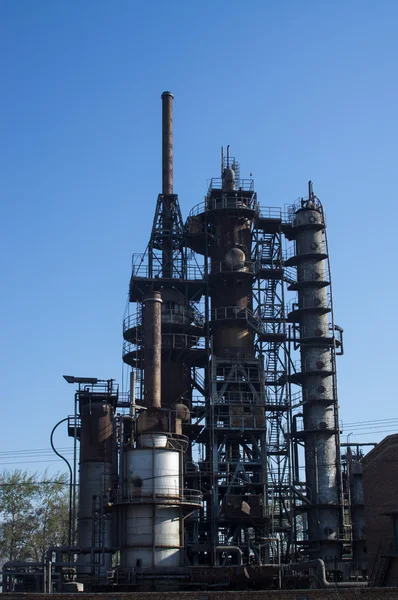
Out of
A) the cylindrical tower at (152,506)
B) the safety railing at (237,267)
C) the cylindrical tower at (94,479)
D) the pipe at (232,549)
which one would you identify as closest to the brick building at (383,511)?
the pipe at (232,549)

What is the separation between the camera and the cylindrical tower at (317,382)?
5053cm

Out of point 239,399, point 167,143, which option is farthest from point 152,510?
point 167,143

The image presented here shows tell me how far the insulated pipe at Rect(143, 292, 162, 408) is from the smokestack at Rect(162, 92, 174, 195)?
480 inches

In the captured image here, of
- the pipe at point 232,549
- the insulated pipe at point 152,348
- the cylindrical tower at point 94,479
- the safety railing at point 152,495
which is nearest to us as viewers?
the safety railing at point 152,495

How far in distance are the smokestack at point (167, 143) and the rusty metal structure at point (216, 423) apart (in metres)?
0.10

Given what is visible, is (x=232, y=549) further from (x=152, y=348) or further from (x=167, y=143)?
(x=167, y=143)

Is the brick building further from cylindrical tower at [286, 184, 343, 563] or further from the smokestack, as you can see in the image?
the smokestack

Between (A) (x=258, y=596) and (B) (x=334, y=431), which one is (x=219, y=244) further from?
(A) (x=258, y=596)

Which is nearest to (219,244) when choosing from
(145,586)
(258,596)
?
(145,586)

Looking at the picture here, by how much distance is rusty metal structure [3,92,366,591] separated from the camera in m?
41.9

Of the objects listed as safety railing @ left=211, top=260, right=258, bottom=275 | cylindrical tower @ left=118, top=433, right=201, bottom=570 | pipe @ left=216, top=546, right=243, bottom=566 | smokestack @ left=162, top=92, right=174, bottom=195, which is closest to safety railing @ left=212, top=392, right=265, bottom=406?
cylindrical tower @ left=118, top=433, right=201, bottom=570

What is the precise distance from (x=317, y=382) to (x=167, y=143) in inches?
777

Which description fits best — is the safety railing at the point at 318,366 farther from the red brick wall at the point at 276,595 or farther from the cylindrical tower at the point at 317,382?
the red brick wall at the point at 276,595

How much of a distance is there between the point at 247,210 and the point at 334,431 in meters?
15.1
